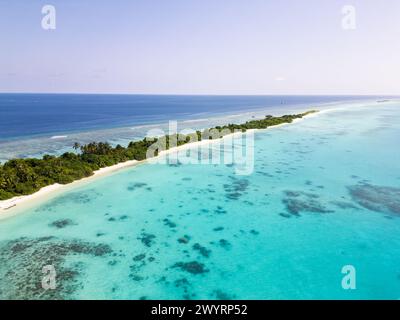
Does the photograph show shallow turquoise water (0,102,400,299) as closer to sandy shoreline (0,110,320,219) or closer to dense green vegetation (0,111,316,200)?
sandy shoreline (0,110,320,219)

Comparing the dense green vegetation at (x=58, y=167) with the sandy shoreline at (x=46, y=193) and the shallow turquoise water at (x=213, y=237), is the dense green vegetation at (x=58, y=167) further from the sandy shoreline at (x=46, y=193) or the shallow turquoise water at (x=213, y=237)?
the shallow turquoise water at (x=213, y=237)

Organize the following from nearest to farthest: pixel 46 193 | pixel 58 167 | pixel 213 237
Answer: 1. pixel 213 237
2. pixel 46 193
3. pixel 58 167

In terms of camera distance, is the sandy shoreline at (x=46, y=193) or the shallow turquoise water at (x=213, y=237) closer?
the shallow turquoise water at (x=213, y=237)

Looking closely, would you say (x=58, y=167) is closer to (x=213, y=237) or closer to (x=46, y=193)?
(x=46, y=193)

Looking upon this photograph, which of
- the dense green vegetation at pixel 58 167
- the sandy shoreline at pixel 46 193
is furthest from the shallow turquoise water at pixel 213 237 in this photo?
the dense green vegetation at pixel 58 167

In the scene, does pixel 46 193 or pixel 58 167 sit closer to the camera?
pixel 46 193

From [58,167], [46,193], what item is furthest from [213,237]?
[58,167]

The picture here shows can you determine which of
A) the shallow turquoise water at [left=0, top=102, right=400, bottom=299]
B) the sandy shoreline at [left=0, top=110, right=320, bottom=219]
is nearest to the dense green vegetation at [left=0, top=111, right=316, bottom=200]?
the sandy shoreline at [left=0, top=110, right=320, bottom=219]
